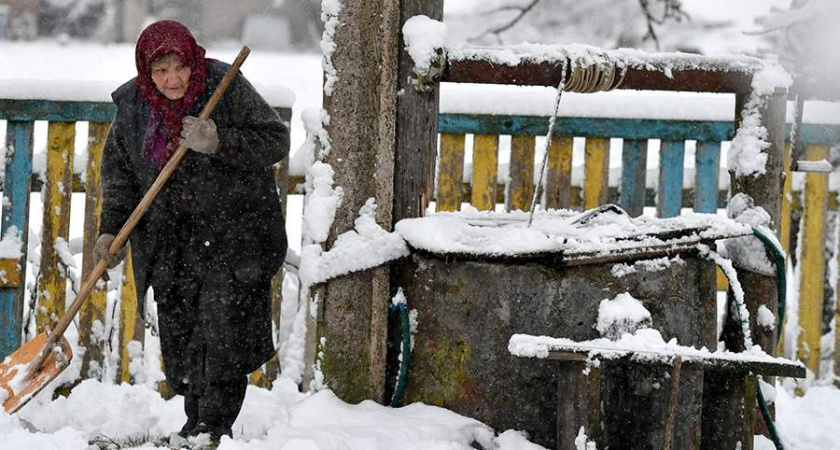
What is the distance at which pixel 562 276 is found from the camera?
301 cm

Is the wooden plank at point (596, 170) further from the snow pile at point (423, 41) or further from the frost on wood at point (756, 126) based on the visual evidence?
the snow pile at point (423, 41)

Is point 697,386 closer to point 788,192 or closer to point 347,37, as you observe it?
point 347,37

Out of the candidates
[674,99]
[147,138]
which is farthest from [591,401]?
[674,99]

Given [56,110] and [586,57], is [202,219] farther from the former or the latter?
[56,110]

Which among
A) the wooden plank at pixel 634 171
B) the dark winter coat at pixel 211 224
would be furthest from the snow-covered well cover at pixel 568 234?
the wooden plank at pixel 634 171

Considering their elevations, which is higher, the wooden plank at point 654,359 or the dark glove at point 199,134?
the dark glove at point 199,134

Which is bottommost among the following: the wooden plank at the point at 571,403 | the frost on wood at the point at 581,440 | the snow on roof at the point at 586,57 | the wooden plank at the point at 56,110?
the frost on wood at the point at 581,440

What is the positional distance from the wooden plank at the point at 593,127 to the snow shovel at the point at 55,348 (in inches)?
62.6

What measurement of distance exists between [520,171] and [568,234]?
180cm

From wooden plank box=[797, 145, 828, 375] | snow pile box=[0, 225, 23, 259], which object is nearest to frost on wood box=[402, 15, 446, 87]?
snow pile box=[0, 225, 23, 259]

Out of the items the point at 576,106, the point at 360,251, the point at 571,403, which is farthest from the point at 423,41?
the point at 576,106

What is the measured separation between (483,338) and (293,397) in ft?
6.00

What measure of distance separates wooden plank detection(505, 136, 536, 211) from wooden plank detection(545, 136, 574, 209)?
0.31 feet

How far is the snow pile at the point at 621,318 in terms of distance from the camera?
2.95 m
